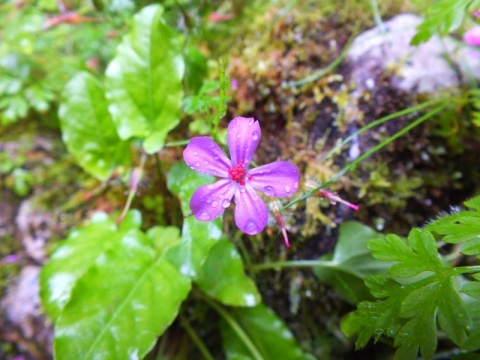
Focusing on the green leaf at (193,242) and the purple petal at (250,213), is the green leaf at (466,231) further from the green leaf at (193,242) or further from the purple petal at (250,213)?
the green leaf at (193,242)

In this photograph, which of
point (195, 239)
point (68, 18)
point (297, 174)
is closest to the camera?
point (297, 174)


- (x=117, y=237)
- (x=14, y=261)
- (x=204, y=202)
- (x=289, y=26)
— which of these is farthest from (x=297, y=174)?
(x=14, y=261)

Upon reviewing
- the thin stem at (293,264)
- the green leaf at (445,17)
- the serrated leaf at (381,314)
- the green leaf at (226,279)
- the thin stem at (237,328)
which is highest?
the green leaf at (445,17)

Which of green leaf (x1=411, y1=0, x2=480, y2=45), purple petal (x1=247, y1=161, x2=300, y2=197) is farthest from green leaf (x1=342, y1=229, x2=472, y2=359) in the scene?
green leaf (x1=411, y1=0, x2=480, y2=45)

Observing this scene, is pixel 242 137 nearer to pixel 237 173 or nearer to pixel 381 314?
pixel 237 173

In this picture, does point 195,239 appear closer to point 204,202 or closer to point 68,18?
point 204,202

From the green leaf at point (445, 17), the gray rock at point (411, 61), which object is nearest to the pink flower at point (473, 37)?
the gray rock at point (411, 61)

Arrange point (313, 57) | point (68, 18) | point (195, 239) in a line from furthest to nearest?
point (68, 18)
point (313, 57)
point (195, 239)

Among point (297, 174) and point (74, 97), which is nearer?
point (297, 174)
